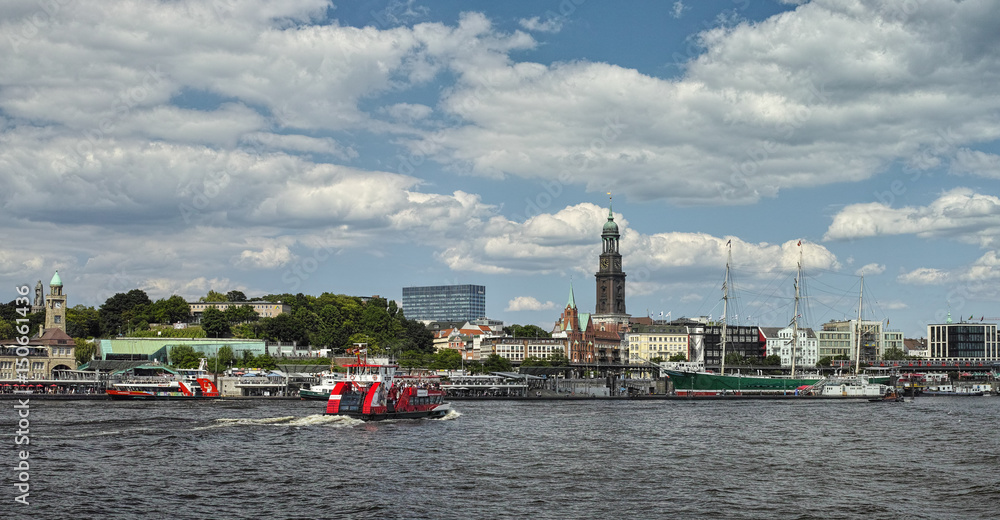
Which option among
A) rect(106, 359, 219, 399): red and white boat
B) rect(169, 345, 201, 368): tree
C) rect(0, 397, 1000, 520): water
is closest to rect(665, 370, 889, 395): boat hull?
rect(106, 359, 219, 399): red and white boat

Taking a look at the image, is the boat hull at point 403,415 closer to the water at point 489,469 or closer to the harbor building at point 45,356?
the water at point 489,469

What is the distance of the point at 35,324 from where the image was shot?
194 m

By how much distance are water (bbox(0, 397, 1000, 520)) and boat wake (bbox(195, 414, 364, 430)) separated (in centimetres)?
20

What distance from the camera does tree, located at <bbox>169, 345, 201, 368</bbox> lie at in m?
174

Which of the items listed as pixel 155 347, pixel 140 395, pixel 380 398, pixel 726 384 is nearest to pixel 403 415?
pixel 380 398

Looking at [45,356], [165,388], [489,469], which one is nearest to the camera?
[489,469]

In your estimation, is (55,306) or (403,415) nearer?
(403,415)

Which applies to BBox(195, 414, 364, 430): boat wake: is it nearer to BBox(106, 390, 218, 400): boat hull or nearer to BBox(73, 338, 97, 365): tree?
BBox(106, 390, 218, 400): boat hull

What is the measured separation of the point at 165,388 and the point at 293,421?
63256mm

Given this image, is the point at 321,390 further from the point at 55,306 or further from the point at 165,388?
the point at 55,306

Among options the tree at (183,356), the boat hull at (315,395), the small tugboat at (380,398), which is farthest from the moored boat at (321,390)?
the tree at (183,356)

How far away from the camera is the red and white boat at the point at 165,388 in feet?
454

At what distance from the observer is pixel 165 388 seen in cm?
14038

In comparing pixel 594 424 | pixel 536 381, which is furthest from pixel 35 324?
pixel 594 424
